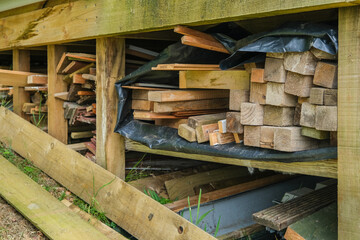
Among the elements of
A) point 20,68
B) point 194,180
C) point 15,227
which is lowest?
point 15,227

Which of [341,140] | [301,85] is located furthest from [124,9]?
[341,140]

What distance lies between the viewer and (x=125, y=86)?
2.88 meters

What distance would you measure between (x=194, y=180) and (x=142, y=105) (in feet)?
2.65

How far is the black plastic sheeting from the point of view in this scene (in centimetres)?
187

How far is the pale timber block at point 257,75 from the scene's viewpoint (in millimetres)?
2057

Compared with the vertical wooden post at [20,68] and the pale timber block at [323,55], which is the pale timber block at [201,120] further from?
the vertical wooden post at [20,68]

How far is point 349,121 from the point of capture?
1747 mm

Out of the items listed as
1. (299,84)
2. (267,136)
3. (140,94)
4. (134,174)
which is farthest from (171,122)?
(299,84)

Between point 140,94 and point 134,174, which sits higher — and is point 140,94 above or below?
above

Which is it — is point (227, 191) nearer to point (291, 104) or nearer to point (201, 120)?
point (201, 120)

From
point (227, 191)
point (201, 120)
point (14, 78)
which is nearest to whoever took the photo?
point (201, 120)

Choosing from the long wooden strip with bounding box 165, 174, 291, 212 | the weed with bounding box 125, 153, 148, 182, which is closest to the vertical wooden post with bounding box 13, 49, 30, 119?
the weed with bounding box 125, 153, 148, 182

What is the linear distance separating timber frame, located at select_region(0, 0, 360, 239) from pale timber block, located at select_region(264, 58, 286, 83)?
232 mm

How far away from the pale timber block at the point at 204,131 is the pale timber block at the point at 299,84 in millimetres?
578
